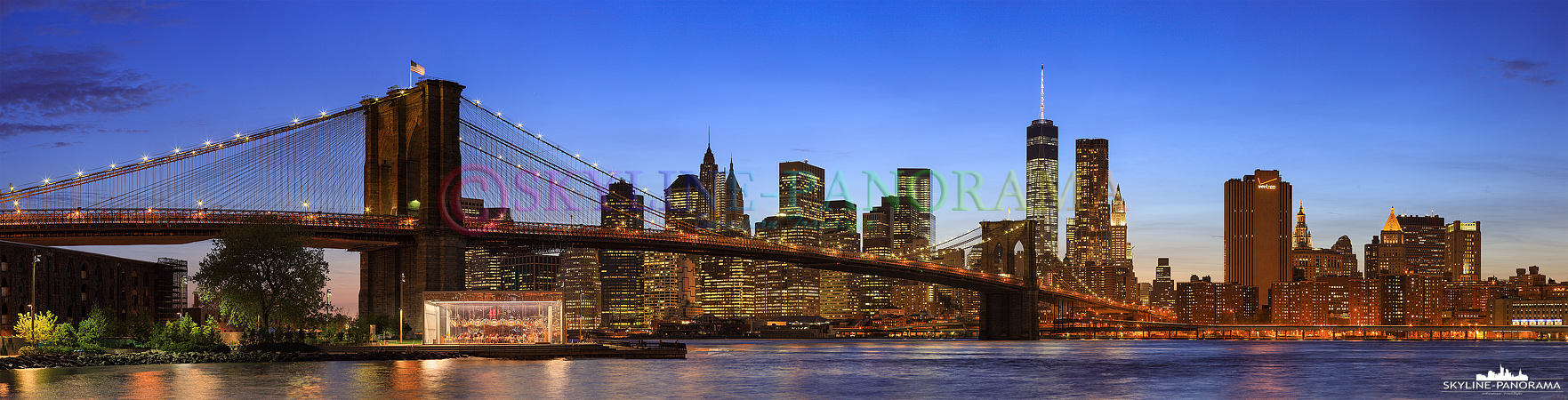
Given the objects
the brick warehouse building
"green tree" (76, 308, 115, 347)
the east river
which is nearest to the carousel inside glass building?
the east river

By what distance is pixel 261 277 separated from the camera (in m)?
60.6

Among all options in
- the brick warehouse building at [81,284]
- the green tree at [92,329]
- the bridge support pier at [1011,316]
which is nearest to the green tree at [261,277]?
the green tree at [92,329]

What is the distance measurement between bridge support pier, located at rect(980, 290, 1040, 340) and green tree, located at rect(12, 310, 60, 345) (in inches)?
3735

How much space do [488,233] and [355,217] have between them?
8289mm

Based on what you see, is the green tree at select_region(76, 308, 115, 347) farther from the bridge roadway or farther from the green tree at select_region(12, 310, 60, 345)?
the bridge roadway

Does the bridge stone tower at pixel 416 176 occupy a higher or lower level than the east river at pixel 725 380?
higher

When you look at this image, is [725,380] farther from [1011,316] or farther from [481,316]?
[1011,316]

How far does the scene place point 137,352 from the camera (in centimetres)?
5728

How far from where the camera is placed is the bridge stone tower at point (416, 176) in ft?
240

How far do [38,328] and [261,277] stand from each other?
888 cm

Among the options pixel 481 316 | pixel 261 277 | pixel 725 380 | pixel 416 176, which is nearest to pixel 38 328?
pixel 261 277

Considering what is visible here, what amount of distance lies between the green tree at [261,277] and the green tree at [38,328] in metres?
5.88

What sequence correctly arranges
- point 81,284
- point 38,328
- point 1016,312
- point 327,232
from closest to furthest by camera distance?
point 38,328 < point 327,232 < point 81,284 < point 1016,312

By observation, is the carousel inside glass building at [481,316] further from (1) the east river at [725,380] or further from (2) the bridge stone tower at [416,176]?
(1) the east river at [725,380]
